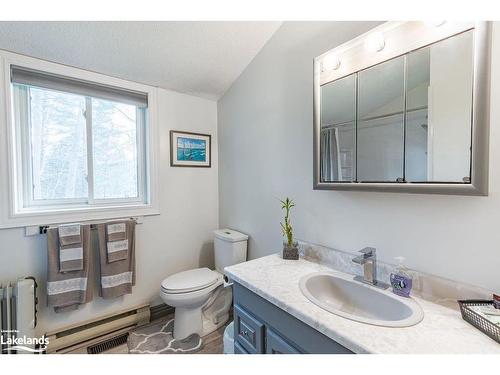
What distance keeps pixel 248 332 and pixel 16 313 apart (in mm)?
1411

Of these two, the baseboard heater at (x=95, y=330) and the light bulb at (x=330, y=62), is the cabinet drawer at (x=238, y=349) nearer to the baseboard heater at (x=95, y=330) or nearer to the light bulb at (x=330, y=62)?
the baseboard heater at (x=95, y=330)

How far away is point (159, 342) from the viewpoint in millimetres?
1690

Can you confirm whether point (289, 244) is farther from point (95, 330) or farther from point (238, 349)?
point (95, 330)

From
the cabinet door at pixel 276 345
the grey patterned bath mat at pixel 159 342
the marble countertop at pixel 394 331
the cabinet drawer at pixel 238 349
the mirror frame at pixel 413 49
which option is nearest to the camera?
the marble countertop at pixel 394 331

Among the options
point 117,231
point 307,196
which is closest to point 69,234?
point 117,231

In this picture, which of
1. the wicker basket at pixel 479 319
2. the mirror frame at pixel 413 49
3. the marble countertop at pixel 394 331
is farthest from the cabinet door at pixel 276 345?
the mirror frame at pixel 413 49

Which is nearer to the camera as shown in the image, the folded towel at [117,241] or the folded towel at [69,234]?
the folded towel at [69,234]

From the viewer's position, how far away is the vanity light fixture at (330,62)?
3.87 feet

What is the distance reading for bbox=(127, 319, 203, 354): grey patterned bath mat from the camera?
160 cm

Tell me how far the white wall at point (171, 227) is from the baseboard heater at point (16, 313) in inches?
5.9

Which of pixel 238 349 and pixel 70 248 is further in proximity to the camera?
pixel 70 248

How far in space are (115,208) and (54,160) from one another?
0.54m
